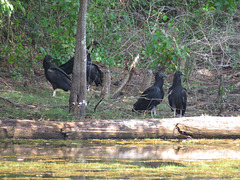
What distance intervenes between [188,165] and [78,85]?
4.03 m

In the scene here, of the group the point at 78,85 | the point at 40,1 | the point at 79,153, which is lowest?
the point at 79,153

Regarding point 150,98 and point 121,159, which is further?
point 150,98

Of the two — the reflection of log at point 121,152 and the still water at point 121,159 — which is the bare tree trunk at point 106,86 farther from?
the reflection of log at point 121,152

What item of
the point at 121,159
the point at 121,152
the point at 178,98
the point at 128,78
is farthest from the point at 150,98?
the point at 121,159

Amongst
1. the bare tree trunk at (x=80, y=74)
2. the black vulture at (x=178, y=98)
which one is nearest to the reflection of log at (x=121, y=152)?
the bare tree trunk at (x=80, y=74)

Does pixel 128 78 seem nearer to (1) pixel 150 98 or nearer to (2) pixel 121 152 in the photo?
(1) pixel 150 98

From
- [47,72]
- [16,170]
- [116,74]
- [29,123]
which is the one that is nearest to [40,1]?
[47,72]

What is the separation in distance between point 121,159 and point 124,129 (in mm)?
1942

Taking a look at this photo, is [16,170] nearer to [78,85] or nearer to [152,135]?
[152,135]

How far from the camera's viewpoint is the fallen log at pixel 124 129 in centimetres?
739

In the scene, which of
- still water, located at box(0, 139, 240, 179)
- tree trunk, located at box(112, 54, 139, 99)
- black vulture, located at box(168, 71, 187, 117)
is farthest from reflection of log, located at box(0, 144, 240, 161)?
tree trunk, located at box(112, 54, 139, 99)

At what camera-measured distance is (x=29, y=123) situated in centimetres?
748

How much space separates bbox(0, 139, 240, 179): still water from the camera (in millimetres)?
4848

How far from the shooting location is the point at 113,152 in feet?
21.6
